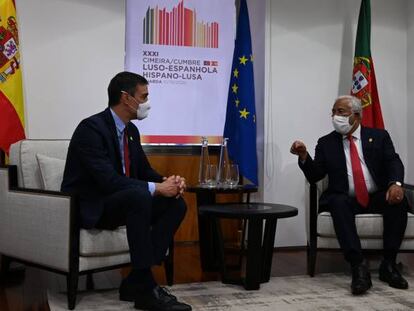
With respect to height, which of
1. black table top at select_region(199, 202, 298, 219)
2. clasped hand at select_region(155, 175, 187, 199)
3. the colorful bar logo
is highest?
the colorful bar logo

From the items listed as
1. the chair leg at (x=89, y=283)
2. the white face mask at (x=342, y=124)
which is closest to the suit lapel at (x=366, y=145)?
the white face mask at (x=342, y=124)

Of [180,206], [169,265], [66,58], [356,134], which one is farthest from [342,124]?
[66,58]

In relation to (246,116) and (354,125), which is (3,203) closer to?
(246,116)

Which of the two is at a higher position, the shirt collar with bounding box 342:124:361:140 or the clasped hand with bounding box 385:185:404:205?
Result: the shirt collar with bounding box 342:124:361:140

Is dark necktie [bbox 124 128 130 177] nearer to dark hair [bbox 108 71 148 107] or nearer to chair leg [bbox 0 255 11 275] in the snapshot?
dark hair [bbox 108 71 148 107]

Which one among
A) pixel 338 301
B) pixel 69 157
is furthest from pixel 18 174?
pixel 338 301

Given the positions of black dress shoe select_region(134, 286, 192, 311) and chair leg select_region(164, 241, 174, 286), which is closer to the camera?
black dress shoe select_region(134, 286, 192, 311)

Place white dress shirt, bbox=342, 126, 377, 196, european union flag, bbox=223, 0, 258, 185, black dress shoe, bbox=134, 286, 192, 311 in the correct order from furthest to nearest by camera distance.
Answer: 1. european union flag, bbox=223, 0, 258, 185
2. white dress shirt, bbox=342, 126, 377, 196
3. black dress shoe, bbox=134, 286, 192, 311

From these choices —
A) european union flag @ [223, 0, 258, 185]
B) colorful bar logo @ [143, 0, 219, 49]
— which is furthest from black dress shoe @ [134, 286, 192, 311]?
colorful bar logo @ [143, 0, 219, 49]

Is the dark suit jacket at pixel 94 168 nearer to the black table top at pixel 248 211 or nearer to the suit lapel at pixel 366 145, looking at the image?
the black table top at pixel 248 211

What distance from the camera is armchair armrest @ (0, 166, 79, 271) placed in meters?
2.43

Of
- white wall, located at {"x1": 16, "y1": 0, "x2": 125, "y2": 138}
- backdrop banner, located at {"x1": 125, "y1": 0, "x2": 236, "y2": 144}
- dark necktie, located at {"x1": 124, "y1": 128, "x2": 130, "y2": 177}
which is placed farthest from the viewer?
backdrop banner, located at {"x1": 125, "y1": 0, "x2": 236, "y2": 144}

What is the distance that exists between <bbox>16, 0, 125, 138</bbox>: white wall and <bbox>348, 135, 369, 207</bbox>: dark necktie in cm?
178

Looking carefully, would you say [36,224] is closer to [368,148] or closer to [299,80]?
[368,148]
